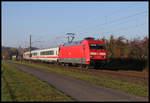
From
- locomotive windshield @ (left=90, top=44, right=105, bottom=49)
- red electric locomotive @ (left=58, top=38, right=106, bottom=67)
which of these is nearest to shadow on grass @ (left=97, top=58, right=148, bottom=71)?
red electric locomotive @ (left=58, top=38, right=106, bottom=67)

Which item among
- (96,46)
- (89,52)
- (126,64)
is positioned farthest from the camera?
(126,64)

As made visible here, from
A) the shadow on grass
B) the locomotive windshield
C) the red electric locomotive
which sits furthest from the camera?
the shadow on grass

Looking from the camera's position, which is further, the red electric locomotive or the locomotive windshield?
the locomotive windshield

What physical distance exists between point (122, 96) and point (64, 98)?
2.46 m

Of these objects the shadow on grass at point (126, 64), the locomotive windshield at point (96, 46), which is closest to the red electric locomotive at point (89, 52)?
the locomotive windshield at point (96, 46)

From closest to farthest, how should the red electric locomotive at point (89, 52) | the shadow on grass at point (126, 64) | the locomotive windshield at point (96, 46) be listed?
the red electric locomotive at point (89, 52) < the locomotive windshield at point (96, 46) < the shadow on grass at point (126, 64)

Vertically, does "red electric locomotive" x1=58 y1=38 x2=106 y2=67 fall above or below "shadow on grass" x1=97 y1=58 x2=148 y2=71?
above

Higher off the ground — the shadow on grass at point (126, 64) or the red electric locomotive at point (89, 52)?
the red electric locomotive at point (89, 52)

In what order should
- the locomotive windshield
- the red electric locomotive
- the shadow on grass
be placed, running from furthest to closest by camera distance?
the shadow on grass
the locomotive windshield
the red electric locomotive

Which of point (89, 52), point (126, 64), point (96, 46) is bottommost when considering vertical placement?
point (126, 64)

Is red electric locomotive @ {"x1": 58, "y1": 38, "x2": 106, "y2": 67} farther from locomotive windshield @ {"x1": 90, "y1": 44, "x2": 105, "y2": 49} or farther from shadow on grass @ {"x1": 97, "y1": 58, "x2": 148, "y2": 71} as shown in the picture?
shadow on grass @ {"x1": 97, "y1": 58, "x2": 148, "y2": 71}

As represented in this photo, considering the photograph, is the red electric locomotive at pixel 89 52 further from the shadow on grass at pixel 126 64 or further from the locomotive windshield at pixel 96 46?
the shadow on grass at pixel 126 64

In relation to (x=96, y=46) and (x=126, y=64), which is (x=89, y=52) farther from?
(x=126, y=64)

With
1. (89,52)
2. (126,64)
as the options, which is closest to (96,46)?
(89,52)
